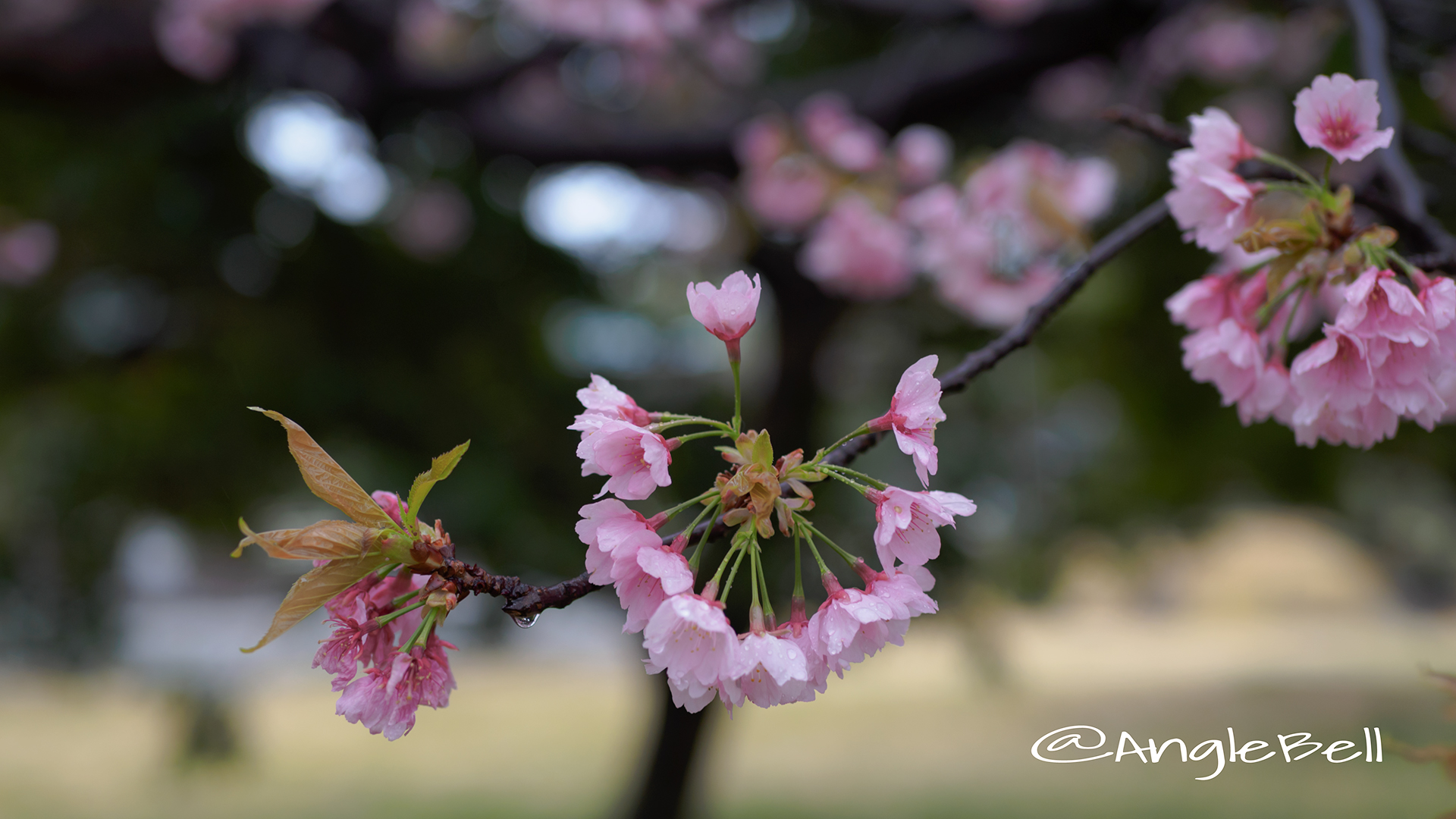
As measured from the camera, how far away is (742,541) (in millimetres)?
493

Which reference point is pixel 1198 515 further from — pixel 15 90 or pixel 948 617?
pixel 15 90

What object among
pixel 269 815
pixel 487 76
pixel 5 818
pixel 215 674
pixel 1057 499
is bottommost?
pixel 5 818

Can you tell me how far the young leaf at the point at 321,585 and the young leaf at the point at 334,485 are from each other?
2 cm

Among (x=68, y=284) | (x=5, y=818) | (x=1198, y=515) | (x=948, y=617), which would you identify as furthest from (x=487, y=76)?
(x=1198, y=515)

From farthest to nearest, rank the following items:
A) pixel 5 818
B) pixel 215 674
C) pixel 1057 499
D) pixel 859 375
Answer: pixel 1057 499
pixel 215 674
pixel 859 375
pixel 5 818

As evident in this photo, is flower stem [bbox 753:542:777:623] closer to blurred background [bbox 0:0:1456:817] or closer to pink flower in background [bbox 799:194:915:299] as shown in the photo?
blurred background [bbox 0:0:1456:817]

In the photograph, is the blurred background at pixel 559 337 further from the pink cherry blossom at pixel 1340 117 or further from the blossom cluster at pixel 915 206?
the pink cherry blossom at pixel 1340 117

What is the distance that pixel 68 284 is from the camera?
3.07 m

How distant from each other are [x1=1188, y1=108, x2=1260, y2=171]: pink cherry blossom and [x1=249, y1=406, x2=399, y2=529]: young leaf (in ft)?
2.03

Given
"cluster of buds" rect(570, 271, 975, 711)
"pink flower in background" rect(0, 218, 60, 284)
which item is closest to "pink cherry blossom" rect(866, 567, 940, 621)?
"cluster of buds" rect(570, 271, 975, 711)

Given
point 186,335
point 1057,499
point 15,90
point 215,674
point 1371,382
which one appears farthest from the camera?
point 1057,499

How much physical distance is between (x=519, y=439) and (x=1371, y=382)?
110 inches

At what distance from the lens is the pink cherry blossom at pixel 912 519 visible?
50 centimetres

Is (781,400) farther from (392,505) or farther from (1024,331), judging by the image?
(392,505)
